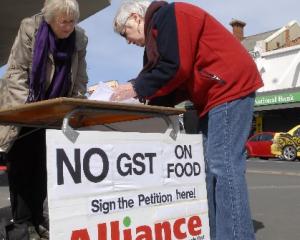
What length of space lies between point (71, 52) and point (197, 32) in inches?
45.3

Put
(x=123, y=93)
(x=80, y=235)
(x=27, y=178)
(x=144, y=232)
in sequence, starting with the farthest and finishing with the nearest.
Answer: (x=27, y=178), (x=123, y=93), (x=144, y=232), (x=80, y=235)

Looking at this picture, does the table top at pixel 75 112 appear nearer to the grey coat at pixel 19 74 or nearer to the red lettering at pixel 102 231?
the grey coat at pixel 19 74

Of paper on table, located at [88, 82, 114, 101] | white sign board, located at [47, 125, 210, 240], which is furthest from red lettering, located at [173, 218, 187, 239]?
paper on table, located at [88, 82, 114, 101]

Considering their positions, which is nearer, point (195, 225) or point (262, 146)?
point (195, 225)

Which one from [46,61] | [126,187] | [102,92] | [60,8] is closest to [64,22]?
[60,8]

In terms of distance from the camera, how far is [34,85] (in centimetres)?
371

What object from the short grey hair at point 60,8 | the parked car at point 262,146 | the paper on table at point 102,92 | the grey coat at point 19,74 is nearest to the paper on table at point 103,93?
the paper on table at point 102,92

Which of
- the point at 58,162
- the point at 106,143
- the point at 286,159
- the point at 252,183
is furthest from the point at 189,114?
the point at 286,159

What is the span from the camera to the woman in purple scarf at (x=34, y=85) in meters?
3.63

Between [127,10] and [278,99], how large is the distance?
109ft

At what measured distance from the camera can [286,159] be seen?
24250 millimetres

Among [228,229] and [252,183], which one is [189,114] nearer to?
[228,229]

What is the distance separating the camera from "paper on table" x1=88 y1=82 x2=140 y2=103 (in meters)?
3.13

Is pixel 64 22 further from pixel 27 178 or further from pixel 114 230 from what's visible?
pixel 114 230
